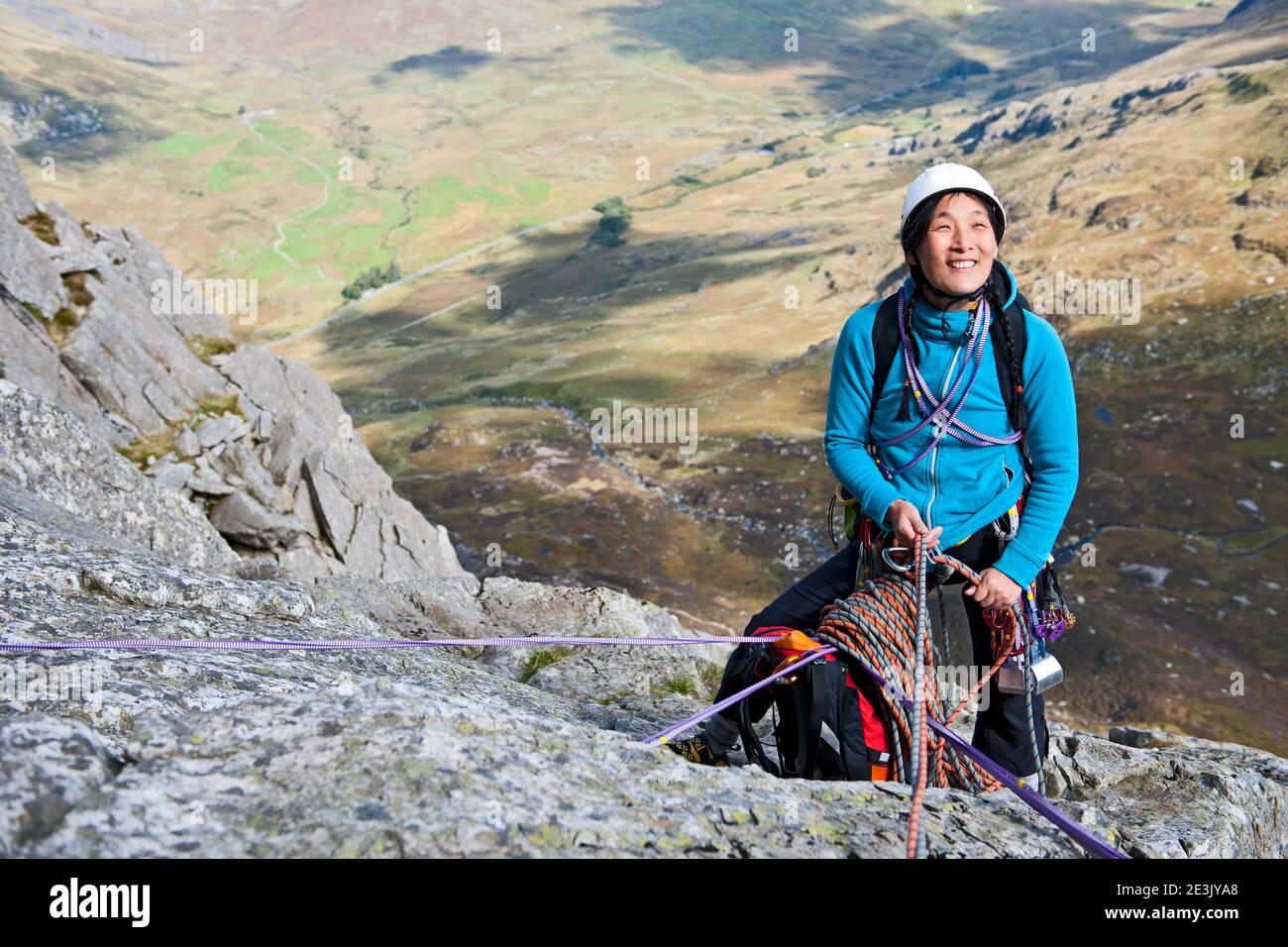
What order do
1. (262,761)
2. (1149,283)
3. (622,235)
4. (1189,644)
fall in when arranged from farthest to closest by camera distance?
(622,235)
(1149,283)
(1189,644)
(262,761)

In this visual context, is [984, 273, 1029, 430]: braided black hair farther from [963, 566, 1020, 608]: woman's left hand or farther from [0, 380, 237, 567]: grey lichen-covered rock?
[0, 380, 237, 567]: grey lichen-covered rock

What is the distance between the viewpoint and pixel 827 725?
6.43 meters

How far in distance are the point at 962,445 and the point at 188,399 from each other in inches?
1072

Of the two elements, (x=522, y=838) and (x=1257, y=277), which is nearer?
(x=522, y=838)

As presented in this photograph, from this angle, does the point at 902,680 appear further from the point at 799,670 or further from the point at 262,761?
the point at 262,761

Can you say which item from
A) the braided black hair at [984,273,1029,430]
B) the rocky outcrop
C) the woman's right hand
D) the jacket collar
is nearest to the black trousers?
the woman's right hand

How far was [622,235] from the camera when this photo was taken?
162250mm

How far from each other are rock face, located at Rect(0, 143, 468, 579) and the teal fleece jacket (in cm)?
1759

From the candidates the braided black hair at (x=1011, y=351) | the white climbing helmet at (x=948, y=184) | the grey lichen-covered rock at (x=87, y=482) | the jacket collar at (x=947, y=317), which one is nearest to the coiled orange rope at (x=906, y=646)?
the braided black hair at (x=1011, y=351)

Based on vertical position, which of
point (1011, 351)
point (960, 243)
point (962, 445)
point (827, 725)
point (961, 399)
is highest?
point (960, 243)

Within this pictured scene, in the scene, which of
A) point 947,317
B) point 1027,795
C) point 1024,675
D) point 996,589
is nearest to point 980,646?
point 1024,675

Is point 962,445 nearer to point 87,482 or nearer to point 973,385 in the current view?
point 973,385
